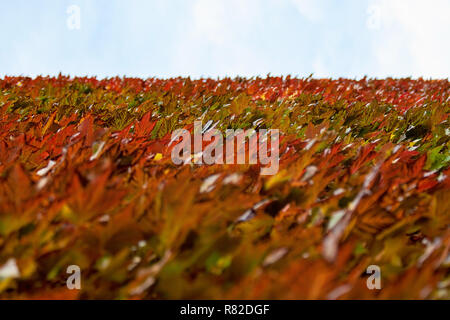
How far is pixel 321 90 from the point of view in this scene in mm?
5926

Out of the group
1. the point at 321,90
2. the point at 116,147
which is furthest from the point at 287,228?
the point at 321,90

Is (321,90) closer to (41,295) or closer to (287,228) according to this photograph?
(287,228)

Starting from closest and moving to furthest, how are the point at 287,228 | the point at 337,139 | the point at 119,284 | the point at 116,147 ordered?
1. the point at 119,284
2. the point at 287,228
3. the point at 116,147
4. the point at 337,139

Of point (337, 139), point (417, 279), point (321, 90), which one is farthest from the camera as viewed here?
point (321, 90)

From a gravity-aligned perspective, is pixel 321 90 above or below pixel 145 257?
above

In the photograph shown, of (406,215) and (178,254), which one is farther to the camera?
(406,215)

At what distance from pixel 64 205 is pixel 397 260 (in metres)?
1.03

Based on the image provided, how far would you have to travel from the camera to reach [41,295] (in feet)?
3.34

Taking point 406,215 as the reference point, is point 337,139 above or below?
above

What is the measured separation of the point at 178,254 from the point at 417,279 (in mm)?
615

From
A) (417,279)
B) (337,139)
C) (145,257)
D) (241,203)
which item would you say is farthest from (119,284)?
(337,139)

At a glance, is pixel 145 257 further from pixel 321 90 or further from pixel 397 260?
pixel 321 90

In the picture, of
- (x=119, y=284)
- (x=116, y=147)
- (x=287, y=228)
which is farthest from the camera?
(x=116, y=147)
